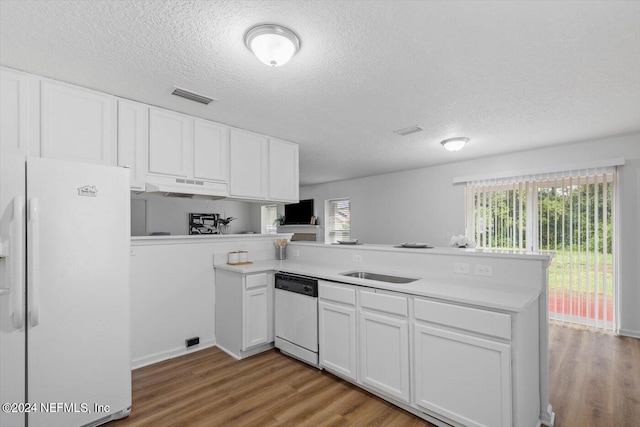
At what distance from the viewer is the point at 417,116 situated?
10.5ft

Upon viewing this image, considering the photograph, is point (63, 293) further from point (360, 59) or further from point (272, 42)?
point (360, 59)

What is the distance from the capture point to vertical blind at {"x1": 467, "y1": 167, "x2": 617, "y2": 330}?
4.00 m

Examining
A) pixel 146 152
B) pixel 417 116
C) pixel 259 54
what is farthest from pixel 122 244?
pixel 417 116

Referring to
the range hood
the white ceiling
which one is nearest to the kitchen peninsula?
the range hood

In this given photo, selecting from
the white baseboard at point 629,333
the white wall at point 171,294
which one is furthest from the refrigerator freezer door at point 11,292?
the white baseboard at point 629,333

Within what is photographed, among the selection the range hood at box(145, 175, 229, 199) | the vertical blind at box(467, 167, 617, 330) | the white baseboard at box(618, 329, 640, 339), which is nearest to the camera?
the range hood at box(145, 175, 229, 199)

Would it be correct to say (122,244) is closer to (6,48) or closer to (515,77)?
(6,48)

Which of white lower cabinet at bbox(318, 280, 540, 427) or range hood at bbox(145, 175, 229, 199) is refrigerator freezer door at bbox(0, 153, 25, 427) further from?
white lower cabinet at bbox(318, 280, 540, 427)

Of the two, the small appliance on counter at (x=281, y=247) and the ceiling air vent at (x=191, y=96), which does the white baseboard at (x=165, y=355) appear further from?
the ceiling air vent at (x=191, y=96)

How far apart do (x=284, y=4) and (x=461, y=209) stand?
474 cm

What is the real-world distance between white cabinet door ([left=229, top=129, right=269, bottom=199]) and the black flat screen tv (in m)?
4.23

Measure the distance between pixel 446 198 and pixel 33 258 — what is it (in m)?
5.50

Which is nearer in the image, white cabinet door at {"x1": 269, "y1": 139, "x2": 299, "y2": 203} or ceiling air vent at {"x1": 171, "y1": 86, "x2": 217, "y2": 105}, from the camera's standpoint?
ceiling air vent at {"x1": 171, "y1": 86, "x2": 217, "y2": 105}

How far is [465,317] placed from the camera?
1.90 meters
